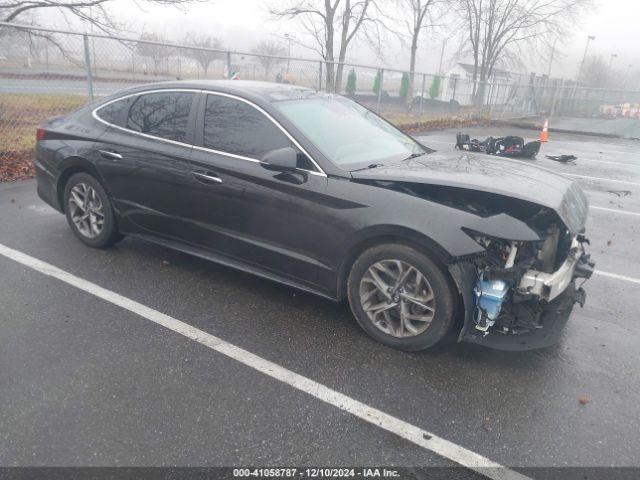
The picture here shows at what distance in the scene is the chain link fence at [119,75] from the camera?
26.6 feet

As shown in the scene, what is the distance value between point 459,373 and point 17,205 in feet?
18.2

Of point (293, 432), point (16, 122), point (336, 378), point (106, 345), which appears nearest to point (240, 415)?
point (293, 432)

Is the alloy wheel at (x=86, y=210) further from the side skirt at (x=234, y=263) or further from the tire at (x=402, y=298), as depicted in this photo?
the tire at (x=402, y=298)

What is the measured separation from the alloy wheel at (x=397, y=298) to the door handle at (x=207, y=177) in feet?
4.53

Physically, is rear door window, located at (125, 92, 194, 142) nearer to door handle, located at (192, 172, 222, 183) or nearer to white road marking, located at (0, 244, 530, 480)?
door handle, located at (192, 172, 222, 183)

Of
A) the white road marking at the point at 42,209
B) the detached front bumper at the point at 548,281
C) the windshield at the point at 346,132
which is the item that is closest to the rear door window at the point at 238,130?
the windshield at the point at 346,132

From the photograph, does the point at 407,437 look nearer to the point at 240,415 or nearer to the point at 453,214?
the point at 240,415

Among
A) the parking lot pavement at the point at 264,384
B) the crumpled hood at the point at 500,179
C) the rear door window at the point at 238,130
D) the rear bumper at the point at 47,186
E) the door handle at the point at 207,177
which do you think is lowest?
the parking lot pavement at the point at 264,384

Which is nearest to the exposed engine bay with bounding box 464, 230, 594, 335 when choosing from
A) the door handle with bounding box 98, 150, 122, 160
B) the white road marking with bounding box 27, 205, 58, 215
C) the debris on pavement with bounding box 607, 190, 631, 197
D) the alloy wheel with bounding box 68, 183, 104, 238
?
the door handle with bounding box 98, 150, 122, 160

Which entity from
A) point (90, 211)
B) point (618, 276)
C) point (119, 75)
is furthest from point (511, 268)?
point (119, 75)

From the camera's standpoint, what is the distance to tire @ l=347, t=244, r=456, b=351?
2.90 m

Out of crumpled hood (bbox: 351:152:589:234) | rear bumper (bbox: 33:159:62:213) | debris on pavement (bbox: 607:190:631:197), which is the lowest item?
debris on pavement (bbox: 607:190:631:197)

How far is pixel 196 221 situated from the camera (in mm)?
3818

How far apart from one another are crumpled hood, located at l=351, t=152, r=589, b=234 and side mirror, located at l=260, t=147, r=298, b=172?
1.40 feet
